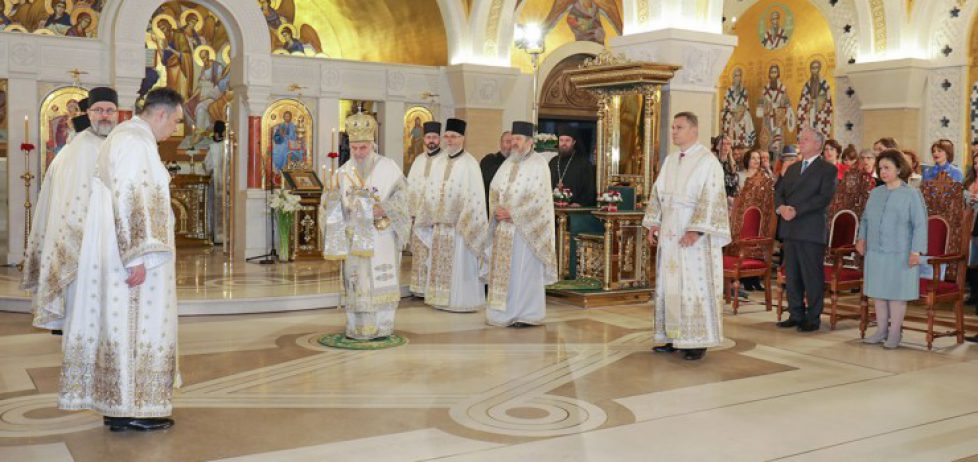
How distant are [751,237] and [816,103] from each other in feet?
19.9

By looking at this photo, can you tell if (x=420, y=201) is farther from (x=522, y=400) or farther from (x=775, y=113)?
(x=775, y=113)

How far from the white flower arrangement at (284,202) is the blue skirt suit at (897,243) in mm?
7181

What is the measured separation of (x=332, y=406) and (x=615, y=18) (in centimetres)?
1115

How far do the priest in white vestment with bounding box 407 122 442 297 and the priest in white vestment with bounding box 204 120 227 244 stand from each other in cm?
660

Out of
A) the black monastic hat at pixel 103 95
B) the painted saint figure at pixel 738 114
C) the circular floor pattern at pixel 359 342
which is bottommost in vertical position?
the circular floor pattern at pixel 359 342

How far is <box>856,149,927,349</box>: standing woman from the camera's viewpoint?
6656 mm

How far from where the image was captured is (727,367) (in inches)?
242

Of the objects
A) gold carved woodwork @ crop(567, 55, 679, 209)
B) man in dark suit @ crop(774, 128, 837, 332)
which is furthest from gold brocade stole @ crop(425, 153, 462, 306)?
man in dark suit @ crop(774, 128, 837, 332)

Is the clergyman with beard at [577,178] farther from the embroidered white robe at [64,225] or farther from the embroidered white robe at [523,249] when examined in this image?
the embroidered white robe at [64,225]

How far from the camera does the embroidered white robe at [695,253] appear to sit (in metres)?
6.24

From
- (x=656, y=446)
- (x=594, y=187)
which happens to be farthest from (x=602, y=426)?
(x=594, y=187)

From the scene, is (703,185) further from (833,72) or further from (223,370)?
(833,72)

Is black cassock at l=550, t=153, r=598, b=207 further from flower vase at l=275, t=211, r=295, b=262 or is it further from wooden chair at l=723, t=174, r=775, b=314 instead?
flower vase at l=275, t=211, r=295, b=262

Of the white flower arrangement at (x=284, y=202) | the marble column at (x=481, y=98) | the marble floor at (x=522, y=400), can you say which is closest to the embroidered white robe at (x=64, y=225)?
the marble floor at (x=522, y=400)
